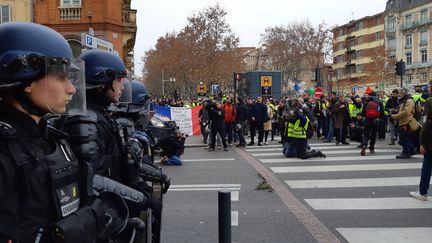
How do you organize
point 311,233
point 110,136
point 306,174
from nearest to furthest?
1. point 110,136
2. point 311,233
3. point 306,174

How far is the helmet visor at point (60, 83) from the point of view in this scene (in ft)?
6.09

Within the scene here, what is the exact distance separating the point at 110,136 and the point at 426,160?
5.22 meters

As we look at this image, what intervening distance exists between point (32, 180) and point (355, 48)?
10447cm

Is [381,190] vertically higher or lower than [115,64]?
lower

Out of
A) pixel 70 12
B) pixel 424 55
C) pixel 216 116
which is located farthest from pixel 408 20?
pixel 216 116

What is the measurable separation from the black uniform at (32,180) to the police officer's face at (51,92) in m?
0.08

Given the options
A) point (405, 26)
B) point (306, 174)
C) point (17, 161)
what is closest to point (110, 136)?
point (17, 161)

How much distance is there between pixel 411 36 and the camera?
263 feet

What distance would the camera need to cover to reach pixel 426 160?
6543 millimetres

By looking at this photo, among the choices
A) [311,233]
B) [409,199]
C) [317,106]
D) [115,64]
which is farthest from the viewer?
[317,106]

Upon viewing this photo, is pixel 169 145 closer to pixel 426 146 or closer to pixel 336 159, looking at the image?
pixel 426 146

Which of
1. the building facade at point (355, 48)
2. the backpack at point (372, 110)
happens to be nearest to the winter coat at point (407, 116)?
the backpack at point (372, 110)

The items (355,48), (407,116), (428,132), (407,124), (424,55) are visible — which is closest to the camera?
(428,132)

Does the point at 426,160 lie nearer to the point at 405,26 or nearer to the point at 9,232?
the point at 9,232
